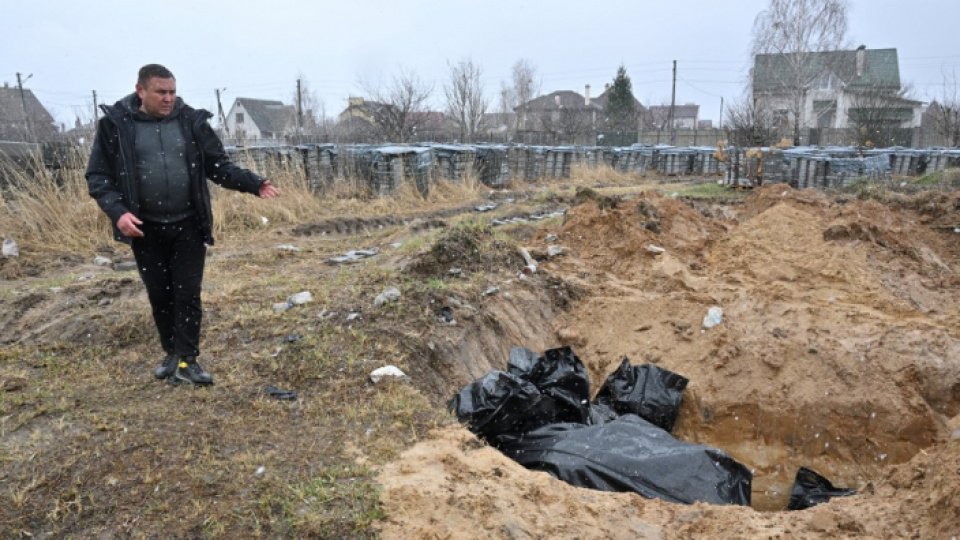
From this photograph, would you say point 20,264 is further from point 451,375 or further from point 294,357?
point 451,375

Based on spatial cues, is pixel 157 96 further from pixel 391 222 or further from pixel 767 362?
pixel 391 222

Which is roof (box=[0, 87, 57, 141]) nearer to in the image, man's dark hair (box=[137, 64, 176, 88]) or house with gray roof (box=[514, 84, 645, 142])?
house with gray roof (box=[514, 84, 645, 142])

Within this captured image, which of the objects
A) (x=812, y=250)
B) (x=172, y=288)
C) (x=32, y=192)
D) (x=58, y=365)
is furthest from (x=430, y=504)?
(x=32, y=192)

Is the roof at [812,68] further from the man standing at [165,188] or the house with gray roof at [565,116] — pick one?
the man standing at [165,188]

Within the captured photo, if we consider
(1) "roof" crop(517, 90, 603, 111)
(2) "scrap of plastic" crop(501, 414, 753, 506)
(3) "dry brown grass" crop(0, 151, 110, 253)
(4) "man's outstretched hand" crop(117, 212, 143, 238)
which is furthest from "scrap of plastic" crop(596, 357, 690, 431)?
(1) "roof" crop(517, 90, 603, 111)

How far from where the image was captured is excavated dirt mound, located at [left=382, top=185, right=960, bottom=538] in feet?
8.30

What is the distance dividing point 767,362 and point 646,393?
1.17 metres

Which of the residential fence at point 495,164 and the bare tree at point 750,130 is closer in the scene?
the residential fence at point 495,164

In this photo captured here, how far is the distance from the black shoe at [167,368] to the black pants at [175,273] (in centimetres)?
11

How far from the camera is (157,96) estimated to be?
3.12m

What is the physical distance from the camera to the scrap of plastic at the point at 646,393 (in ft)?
13.7

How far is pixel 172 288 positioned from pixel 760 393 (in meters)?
3.98

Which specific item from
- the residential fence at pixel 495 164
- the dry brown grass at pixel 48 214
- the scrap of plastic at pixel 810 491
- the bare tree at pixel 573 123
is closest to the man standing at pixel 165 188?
the scrap of plastic at pixel 810 491

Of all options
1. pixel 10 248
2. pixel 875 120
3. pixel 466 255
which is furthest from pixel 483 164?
pixel 875 120
